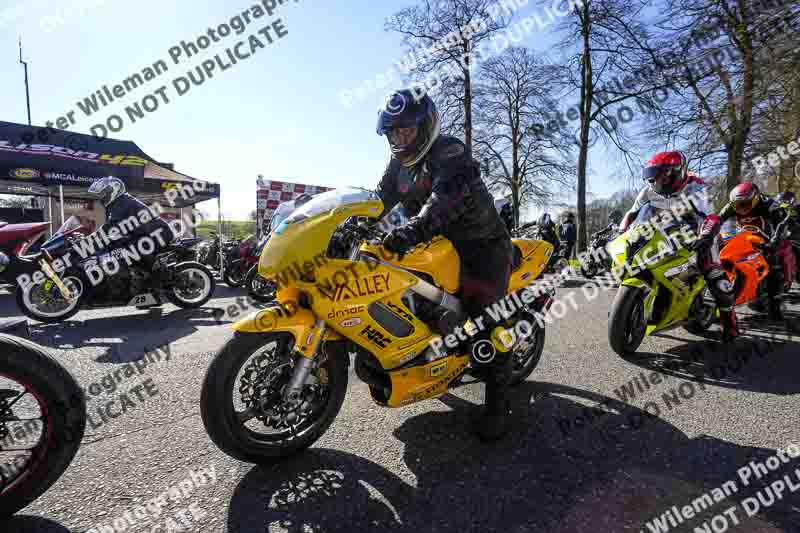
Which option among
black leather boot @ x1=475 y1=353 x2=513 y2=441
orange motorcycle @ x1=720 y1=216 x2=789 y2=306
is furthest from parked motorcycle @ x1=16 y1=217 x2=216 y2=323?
orange motorcycle @ x1=720 y1=216 x2=789 y2=306

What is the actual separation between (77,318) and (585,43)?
1469 cm

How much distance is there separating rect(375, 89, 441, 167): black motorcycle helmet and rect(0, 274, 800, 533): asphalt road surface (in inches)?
66.6

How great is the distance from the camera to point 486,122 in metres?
17.5

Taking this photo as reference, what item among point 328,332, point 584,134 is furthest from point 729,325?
point 584,134

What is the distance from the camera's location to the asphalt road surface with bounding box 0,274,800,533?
1811mm

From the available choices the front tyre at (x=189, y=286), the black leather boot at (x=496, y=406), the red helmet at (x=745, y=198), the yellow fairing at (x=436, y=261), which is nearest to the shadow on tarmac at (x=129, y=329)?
the front tyre at (x=189, y=286)

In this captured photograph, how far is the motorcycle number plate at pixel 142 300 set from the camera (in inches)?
243

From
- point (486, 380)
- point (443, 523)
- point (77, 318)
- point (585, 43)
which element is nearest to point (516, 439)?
point (486, 380)

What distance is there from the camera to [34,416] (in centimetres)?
186

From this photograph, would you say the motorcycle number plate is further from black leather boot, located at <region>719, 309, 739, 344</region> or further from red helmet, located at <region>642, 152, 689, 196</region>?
black leather boot, located at <region>719, 309, 739, 344</region>

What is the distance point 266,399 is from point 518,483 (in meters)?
1.29

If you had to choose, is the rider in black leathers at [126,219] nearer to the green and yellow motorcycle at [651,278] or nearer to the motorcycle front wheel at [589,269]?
the green and yellow motorcycle at [651,278]

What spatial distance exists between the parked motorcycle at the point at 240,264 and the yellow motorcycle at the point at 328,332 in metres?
7.37

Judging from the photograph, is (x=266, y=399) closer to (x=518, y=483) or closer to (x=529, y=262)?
(x=518, y=483)
